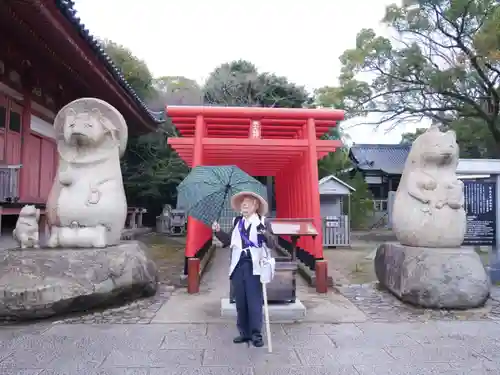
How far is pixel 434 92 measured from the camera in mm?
16391

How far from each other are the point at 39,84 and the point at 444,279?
8.53 meters

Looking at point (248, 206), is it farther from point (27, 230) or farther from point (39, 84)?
point (39, 84)

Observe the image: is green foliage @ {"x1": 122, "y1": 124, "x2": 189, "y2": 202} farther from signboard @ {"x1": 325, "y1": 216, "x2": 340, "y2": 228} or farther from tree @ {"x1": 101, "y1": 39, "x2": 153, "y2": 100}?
signboard @ {"x1": 325, "y1": 216, "x2": 340, "y2": 228}

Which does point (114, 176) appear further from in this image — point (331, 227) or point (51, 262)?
point (331, 227)

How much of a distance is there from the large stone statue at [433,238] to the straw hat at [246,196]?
8.15ft

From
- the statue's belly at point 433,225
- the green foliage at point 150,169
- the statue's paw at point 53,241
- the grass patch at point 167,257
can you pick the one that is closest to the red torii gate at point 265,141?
the grass patch at point 167,257

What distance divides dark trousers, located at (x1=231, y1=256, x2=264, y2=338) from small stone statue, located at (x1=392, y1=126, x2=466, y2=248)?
9.26 feet

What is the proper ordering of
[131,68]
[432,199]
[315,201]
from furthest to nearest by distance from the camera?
[131,68]
[315,201]
[432,199]

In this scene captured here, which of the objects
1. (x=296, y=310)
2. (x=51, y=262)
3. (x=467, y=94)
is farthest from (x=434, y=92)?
(x=51, y=262)

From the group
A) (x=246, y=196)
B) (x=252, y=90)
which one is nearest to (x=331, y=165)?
(x=252, y=90)

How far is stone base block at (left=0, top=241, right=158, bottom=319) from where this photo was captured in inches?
189

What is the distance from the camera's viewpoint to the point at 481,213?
7.48 metres

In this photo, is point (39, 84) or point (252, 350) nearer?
point (252, 350)

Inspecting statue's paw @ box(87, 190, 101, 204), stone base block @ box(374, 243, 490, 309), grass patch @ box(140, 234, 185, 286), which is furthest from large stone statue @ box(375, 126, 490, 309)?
statue's paw @ box(87, 190, 101, 204)
